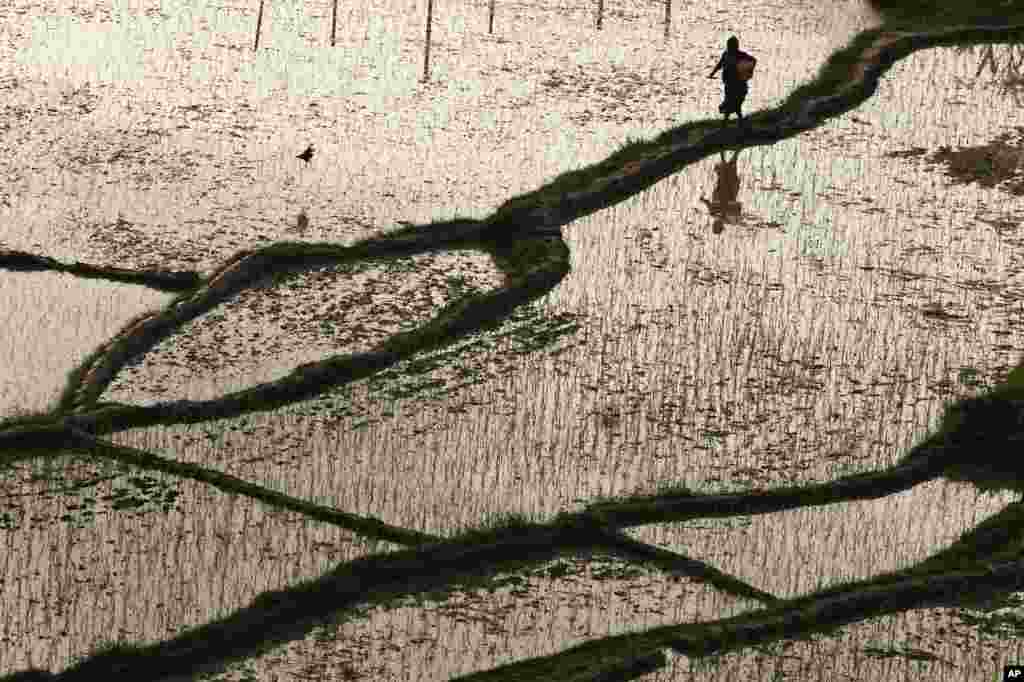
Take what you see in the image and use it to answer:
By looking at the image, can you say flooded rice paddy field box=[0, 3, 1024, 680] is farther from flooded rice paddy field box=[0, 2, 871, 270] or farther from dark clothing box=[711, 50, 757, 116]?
dark clothing box=[711, 50, 757, 116]

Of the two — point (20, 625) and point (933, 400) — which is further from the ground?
point (933, 400)

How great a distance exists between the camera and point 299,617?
652 centimetres

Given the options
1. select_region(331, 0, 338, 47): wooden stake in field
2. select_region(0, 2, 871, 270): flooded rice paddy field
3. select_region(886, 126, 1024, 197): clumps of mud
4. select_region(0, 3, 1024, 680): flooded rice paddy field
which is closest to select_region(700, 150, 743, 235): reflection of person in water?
select_region(0, 3, 1024, 680): flooded rice paddy field

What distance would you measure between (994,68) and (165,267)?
18.3ft

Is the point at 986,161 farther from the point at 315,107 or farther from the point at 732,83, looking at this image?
the point at 315,107

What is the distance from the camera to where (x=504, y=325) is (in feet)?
28.9

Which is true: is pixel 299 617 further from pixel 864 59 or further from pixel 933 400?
pixel 864 59

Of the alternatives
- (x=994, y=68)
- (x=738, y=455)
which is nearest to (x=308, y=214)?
(x=738, y=455)

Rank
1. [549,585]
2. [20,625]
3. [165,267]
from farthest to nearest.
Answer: [165,267], [549,585], [20,625]

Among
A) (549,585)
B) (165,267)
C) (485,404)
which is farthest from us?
(165,267)

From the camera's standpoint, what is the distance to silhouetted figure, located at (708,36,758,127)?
10.9 meters

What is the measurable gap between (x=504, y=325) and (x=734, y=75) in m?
2.78

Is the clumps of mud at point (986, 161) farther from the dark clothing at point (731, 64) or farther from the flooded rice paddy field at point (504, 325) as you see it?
the dark clothing at point (731, 64)

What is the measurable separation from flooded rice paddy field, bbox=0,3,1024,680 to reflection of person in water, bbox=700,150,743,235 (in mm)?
51
